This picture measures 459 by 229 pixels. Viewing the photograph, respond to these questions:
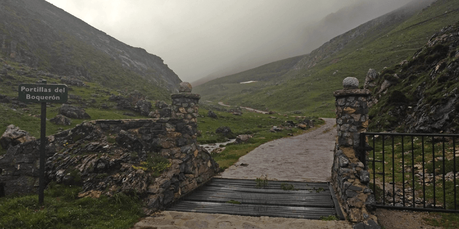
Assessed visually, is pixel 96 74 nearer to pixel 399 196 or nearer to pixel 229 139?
pixel 229 139

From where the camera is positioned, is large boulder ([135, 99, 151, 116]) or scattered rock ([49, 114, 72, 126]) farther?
large boulder ([135, 99, 151, 116])

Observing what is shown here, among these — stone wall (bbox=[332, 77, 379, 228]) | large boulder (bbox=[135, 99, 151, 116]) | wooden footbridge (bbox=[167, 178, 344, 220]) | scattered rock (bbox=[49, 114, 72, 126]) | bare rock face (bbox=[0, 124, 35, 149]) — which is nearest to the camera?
stone wall (bbox=[332, 77, 379, 228])

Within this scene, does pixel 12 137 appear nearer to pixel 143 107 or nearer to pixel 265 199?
pixel 265 199

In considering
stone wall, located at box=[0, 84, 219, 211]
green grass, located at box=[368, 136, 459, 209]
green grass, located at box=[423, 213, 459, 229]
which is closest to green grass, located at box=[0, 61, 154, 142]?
stone wall, located at box=[0, 84, 219, 211]

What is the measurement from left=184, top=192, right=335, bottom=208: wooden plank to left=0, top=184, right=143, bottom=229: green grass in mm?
2900

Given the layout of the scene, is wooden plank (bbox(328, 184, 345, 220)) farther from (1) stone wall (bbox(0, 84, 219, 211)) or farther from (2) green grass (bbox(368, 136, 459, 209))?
(1) stone wall (bbox(0, 84, 219, 211))

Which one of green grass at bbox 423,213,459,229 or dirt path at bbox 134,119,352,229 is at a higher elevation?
green grass at bbox 423,213,459,229

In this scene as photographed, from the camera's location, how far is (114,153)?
10516 mm

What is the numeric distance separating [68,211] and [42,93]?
4307mm

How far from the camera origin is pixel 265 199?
33.8 feet

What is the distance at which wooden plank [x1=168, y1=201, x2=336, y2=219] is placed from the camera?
28.3 feet

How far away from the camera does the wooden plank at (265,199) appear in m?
9.74

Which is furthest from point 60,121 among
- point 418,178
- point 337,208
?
point 418,178

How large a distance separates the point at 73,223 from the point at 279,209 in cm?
697
